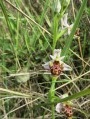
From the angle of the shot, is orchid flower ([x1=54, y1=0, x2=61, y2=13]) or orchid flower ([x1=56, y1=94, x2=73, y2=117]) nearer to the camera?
orchid flower ([x1=54, y1=0, x2=61, y2=13])

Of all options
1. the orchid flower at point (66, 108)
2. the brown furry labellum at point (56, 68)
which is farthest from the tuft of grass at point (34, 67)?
the brown furry labellum at point (56, 68)

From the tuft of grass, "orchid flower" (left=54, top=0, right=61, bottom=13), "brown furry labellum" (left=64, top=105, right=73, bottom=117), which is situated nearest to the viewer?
"orchid flower" (left=54, top=0, right=61, bottom=13)

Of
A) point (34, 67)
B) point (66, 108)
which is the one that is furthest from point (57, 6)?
point (34, 67)

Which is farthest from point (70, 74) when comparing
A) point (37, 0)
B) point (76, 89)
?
point (37, 0)

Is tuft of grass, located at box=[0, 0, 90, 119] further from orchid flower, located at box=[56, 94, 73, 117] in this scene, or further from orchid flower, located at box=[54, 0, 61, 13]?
orchid flower, located at box=[54, 0, 61, 13]

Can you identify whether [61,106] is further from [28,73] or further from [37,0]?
[37,0]

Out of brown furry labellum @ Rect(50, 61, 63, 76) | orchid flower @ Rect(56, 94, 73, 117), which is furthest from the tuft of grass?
brown furry labellum @ Rect(50, 61, 63, 76)

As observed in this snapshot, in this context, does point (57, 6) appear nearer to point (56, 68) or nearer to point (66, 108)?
point (56, 68)

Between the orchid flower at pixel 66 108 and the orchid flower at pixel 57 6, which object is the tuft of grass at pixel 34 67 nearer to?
the orchid flower at pixel 66 108
